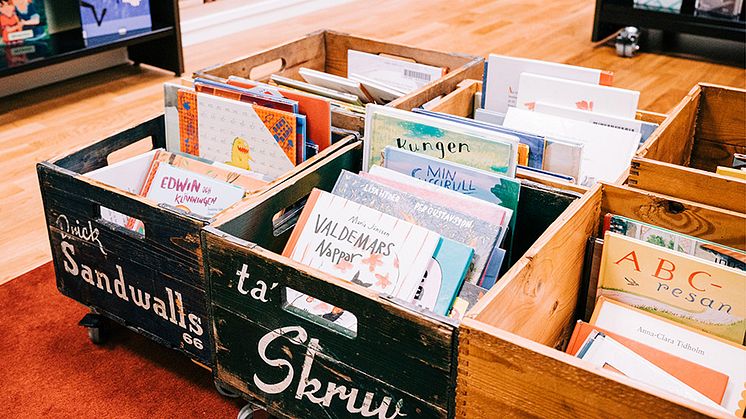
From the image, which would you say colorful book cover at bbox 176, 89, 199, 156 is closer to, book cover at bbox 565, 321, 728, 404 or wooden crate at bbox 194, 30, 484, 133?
wooden crate at bbox 194, 30, 484, 133

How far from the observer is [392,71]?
6.83 ft

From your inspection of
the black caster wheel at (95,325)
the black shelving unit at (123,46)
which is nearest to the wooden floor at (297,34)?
the black shelving unit at (123,46)

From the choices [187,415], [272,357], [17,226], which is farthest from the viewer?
[17,226]

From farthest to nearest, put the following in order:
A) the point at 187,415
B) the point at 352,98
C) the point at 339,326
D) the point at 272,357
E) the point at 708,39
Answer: the point at 708,39
the point at 352,98
the point at 187,415
the point at 272,357
the point at 339,326

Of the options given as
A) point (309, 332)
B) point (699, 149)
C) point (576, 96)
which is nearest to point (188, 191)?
point (309, 332)

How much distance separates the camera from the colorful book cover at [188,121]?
173 centimetres

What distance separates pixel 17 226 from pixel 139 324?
3.15ft

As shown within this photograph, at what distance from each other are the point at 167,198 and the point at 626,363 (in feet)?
3.22

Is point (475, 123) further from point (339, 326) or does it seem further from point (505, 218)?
point (339, 326)

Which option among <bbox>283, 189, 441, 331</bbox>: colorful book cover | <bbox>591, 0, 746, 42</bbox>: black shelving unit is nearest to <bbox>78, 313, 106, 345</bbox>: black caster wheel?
<bbox>283, 189, 441, 331</bbox>: colorful book cover

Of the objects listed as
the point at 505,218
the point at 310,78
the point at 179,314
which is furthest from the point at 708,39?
the point at 179,314

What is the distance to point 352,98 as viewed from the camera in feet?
6.01

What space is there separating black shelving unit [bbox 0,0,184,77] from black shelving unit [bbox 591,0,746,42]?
238cm

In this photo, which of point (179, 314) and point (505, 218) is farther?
point (179, 314)
